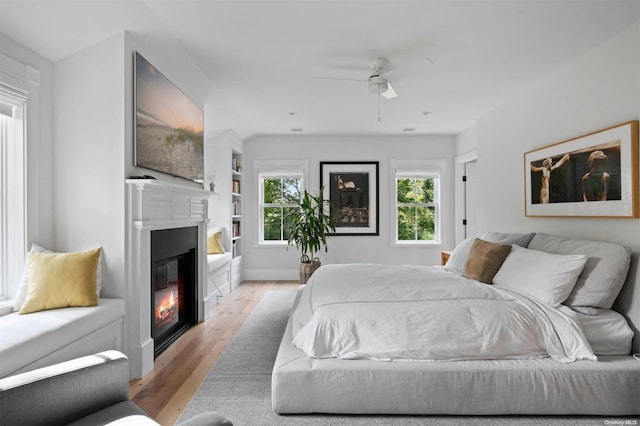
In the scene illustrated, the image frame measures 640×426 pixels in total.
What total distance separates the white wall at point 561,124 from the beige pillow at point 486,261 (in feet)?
2.12

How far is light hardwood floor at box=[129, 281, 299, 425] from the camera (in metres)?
2.11

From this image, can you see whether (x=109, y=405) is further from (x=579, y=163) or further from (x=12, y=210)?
(x=579, y=163)

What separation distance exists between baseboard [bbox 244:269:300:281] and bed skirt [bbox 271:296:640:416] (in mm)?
3898

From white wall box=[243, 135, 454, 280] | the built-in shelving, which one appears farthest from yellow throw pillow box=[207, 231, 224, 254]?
white wall box=[243, 135, 454, 280]

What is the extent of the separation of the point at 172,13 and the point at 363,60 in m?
1.52

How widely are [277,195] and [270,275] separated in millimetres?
1386

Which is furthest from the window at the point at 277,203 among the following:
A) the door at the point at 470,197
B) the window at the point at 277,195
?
the door at the point at 470,197

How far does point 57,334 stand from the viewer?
1838 mm

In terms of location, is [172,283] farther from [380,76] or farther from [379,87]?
[380,76]

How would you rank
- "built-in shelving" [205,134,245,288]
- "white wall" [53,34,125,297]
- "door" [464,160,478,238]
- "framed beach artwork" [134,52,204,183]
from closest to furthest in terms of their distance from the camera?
1. "white wall" [53,34,125,297]
2. "framed beach artwork" [134,52,204,183]
3. "built-in shelving" [205,134,245,288]
4. "door" [464,160,478,238]

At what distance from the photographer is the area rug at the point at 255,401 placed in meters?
1.92

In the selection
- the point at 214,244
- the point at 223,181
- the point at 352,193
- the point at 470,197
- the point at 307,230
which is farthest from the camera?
the point at 352,193

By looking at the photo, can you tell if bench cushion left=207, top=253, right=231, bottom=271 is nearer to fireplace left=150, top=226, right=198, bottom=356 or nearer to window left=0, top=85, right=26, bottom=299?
fireplace left=150, top=226, right=198, bottom=356

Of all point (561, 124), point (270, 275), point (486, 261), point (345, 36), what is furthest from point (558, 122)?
point (270, 275)
